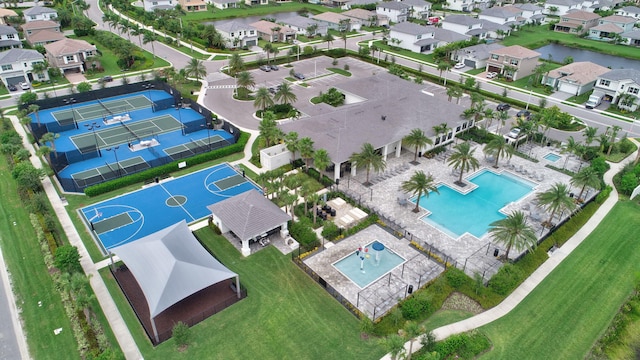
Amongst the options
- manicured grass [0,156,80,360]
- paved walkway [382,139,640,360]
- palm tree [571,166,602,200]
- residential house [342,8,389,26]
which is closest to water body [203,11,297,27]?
residential house [342,8,389,26]

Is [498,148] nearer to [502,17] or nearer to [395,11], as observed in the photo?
[502,17]

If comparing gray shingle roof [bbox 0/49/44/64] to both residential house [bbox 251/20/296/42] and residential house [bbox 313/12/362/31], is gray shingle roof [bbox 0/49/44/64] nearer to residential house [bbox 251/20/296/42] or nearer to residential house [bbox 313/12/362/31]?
residential house [bbox 251/20/296/42]

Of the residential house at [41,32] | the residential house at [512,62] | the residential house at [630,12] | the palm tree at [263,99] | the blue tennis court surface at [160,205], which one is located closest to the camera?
the blue tennis court surface at [160,205]

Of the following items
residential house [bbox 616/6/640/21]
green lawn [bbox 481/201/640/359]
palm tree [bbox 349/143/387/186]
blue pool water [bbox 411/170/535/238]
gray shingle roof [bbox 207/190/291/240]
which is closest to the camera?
green lawn [bbox 481/201/640/359]

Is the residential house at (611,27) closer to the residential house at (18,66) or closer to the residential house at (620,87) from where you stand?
the residential house at (620,87)

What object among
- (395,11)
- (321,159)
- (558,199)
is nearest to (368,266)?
(321,159)

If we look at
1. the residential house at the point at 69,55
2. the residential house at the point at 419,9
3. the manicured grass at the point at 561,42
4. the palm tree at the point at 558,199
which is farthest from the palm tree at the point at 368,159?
the residential house at the point at 419,9

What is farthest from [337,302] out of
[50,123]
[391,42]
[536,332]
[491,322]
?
[391,42]
